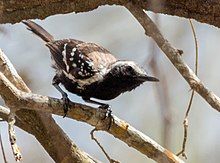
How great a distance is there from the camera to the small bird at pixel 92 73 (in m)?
2.99

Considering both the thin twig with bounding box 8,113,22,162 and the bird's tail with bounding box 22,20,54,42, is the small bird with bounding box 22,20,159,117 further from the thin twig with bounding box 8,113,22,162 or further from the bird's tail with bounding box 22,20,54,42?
the thin twig with bounding box 8,113,22,162

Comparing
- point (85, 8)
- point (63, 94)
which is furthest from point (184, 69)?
point (63, 94)

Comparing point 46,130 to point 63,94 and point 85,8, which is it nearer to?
point 63,94

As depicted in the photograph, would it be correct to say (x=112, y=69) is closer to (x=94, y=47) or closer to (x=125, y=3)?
(x=94, y=47)

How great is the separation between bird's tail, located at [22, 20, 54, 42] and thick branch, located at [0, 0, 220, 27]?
74cm

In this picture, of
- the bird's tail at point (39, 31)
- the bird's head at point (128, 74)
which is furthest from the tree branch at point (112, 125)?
the bird's tail at point (39, 31)

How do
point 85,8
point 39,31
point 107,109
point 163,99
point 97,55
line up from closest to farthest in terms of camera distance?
point 163,99, point 85,8, point 107,109, point 97,55, point 39,31

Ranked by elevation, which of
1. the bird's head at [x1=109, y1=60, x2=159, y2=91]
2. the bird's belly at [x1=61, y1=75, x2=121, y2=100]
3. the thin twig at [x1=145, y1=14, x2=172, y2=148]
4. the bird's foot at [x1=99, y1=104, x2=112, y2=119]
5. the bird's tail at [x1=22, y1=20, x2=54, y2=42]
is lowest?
the thin twig at [x1=145, y1=14, x2=172, y2=148]

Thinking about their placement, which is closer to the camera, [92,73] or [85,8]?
[85,8]

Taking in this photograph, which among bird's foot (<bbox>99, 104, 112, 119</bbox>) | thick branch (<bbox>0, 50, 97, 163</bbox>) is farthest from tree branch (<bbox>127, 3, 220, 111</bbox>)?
thick branch (<bbox>0, 50, 97, 163</bbox>)

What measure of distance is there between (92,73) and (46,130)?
22.0 inches

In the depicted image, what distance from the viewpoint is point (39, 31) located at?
3.39 metres

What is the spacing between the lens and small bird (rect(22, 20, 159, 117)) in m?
2.99

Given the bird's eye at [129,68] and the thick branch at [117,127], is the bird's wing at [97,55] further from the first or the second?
the thick branch at [117,127]
